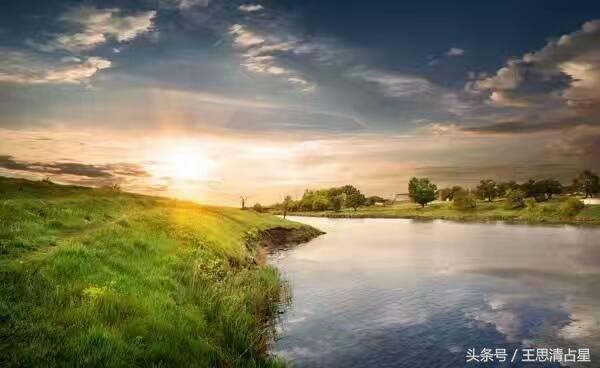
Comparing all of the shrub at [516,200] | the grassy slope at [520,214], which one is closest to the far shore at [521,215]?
the grassy slope at [520,214]

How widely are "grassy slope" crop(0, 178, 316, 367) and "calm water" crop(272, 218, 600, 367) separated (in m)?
3.56

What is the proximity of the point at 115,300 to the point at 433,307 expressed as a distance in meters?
22.5

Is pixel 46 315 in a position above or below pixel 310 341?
above

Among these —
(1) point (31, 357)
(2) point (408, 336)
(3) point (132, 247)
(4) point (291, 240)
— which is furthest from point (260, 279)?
(4) point (291, 240)

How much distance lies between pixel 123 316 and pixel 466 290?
30192 mm

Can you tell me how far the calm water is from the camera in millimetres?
23656

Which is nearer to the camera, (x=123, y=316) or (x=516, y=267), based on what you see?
(x=123, y=316)

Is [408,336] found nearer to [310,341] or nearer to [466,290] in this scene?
[310,341]

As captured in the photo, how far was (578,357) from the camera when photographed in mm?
22344

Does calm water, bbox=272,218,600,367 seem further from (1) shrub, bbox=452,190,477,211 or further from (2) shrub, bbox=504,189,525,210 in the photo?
(1) shrub, bbox=452,190,477,211

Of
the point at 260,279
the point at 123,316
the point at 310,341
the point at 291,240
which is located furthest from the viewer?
the point at 291,240

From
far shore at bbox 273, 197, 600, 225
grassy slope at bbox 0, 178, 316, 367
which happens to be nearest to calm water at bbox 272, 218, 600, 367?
grassy slope at bbox 0, 178, 316, 367

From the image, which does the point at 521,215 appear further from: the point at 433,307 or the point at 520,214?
the point at 433,307

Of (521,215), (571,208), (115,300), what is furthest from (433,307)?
(521,215)
